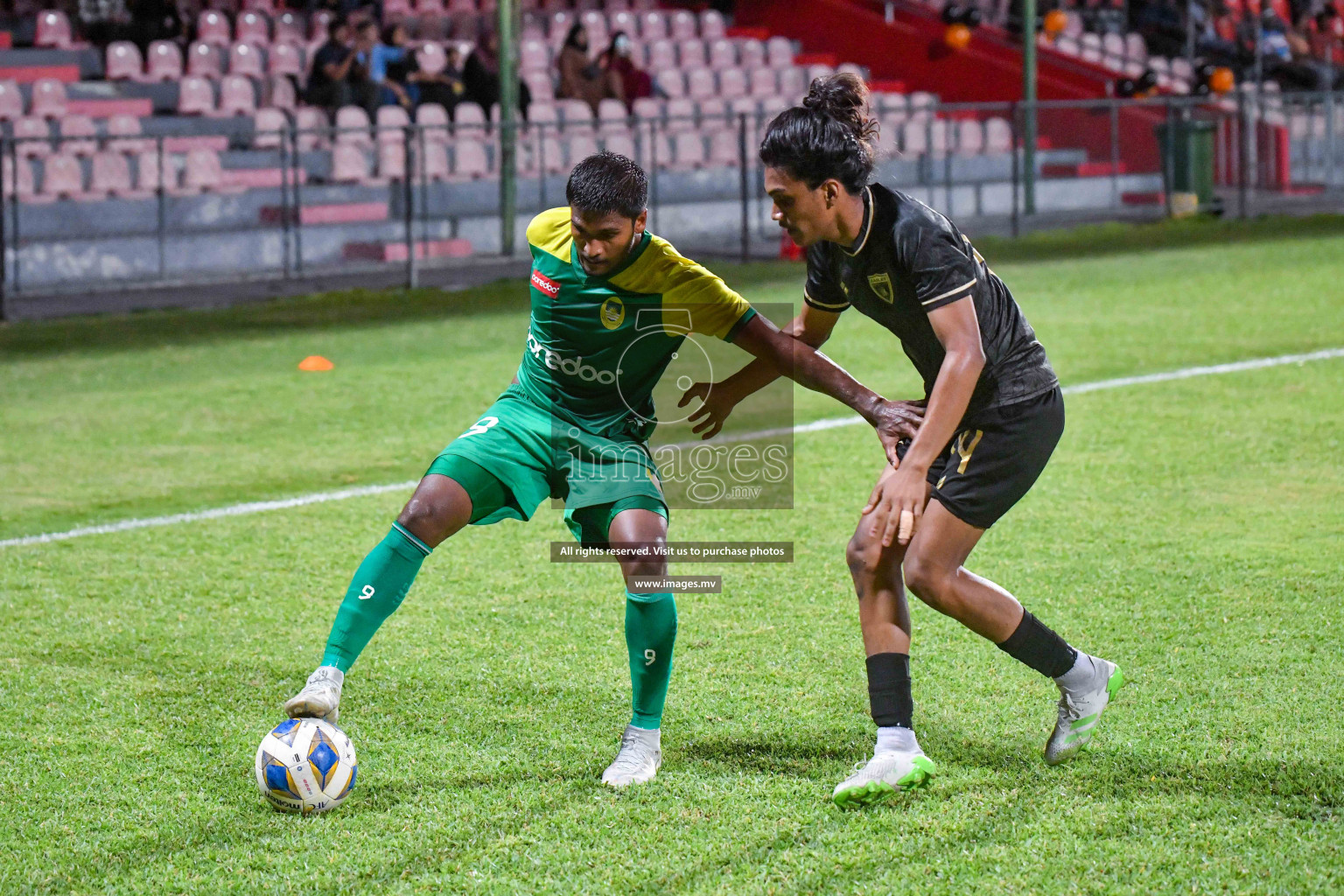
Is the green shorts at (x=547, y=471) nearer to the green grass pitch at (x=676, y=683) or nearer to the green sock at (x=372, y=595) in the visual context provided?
the green sock at (x=372, y=595)

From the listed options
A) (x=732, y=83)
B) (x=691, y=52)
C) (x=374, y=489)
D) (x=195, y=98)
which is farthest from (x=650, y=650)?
(x=691, y=52)

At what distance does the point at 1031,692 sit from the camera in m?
4.54

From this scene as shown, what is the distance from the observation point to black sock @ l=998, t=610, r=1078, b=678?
3.97 meters

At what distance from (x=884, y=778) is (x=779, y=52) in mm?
20566

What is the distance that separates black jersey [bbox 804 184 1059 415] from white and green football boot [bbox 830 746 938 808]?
0.91 m

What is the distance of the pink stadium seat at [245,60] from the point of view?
18.2 metres

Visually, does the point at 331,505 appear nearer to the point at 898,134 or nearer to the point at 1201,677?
the point at 1201,677

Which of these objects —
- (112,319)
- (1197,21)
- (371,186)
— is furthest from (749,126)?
(1197,21)

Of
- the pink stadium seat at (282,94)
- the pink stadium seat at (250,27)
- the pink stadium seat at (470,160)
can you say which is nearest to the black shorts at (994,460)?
the pink stadium seat at (470,160)

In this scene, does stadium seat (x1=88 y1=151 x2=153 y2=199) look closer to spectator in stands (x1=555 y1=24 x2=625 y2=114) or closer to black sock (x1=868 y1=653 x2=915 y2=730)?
spectator in stands (x1=555 y1=24 x2=625 y2=114)

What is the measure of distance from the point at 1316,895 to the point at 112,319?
12.4m

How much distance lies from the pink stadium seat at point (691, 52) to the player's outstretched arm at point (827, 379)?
18.6 metres

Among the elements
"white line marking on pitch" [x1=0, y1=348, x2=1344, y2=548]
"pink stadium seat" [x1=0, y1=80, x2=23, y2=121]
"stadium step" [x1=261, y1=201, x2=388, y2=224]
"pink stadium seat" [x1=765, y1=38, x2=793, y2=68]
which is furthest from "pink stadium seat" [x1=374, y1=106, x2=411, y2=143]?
"white line marking on pitch" [x1=0, y1=348, x2=1344, y2=548]

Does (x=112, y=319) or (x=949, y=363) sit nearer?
(x=949, y=363)
